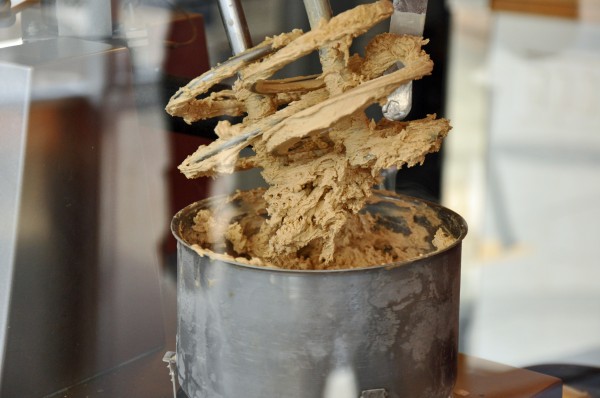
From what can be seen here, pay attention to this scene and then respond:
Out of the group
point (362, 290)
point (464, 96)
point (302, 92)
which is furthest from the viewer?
point (464, 96)

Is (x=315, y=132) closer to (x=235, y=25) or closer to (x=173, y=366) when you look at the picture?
(x=235, y=25)

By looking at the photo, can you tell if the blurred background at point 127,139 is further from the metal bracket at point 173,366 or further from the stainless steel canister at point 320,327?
the stainless steel canister at point 320,327

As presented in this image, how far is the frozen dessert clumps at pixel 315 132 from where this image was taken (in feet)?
2.22

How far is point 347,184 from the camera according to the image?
76 centimetres

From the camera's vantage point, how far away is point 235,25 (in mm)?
803

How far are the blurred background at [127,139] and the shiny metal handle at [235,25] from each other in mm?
213

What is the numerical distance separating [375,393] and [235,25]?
0.39 metres

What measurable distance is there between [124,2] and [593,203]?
1198 mm

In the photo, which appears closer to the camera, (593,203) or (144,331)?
(144,331)

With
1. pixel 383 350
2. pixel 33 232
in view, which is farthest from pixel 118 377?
pixel 383 350

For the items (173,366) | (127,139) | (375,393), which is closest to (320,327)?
(375,393)

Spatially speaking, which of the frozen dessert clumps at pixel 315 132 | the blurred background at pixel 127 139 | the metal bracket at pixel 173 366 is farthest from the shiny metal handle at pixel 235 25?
the metal bracket at pixel 173 366

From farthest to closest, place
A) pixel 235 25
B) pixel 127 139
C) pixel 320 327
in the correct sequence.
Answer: pixel 127 139
pixel 235 25
pixel 320 327

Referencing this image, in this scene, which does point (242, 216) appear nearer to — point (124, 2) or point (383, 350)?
point (383, 350)
